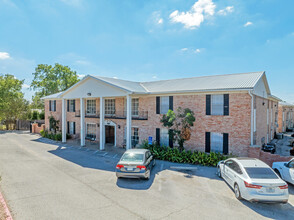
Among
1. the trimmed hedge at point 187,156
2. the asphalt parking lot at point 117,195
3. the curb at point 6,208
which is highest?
the trimmed hedge at point 187,156

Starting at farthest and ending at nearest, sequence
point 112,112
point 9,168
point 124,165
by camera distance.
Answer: point 112,112
point 9,168
point 124,165

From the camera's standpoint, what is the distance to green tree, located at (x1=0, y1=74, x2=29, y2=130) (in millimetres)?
32938

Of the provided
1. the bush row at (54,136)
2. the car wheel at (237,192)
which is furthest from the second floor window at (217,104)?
the bush row at (54,136)

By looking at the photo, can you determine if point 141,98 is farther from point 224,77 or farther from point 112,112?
point 224,77

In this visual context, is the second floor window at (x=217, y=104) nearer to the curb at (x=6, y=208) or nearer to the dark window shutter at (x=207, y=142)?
the dark window shutter at (x=207, y=142)

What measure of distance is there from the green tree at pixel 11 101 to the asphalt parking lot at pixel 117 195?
26676mm

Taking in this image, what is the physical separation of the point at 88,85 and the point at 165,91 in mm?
8007

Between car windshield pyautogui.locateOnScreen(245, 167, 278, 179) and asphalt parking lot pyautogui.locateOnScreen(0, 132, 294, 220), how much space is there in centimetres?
113

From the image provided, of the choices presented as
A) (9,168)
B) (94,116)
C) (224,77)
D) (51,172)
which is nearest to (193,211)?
(51,172)

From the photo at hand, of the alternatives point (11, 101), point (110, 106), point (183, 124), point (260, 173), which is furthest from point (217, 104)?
point (11, 101)

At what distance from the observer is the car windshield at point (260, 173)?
743 cm

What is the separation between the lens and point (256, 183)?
7035mm

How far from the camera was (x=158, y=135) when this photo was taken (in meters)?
16.2

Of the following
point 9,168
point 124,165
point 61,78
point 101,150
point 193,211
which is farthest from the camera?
point 61,78
